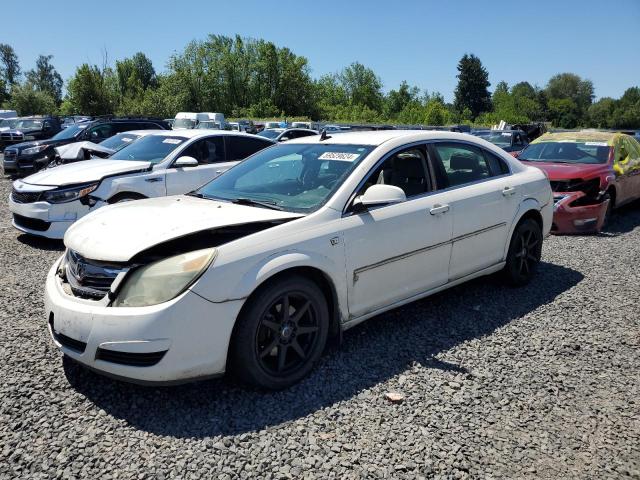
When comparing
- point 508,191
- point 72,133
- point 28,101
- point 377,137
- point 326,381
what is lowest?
point 326,381

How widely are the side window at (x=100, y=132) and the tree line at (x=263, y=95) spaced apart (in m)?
37.9

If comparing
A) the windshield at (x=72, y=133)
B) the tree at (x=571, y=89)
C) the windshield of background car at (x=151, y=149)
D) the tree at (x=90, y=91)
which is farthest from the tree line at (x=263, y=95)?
the windshield of background car at (x=151, y=149)

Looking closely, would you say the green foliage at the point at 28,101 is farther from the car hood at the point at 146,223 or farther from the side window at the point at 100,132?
the car hood at the point at 146,223

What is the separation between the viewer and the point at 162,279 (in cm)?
286

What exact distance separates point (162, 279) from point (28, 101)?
75309 millimetres

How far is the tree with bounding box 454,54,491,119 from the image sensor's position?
108m

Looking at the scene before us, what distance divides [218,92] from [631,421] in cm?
7903

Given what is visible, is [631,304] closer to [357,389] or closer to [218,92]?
[357,389]

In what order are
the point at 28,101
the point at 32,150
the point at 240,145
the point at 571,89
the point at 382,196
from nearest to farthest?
1. the point at 382,196
2. the point at 240,145
3. the point at 32,150
4. the point at 28,101
5. the point at 571,89

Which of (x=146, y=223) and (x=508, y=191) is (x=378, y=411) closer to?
(x=146, y=223)

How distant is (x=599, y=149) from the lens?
8961 mm

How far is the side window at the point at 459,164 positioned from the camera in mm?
4402

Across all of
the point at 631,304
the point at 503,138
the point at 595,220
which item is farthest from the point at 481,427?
the point at 503,138

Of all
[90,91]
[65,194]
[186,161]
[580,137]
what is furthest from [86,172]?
[90,91]
